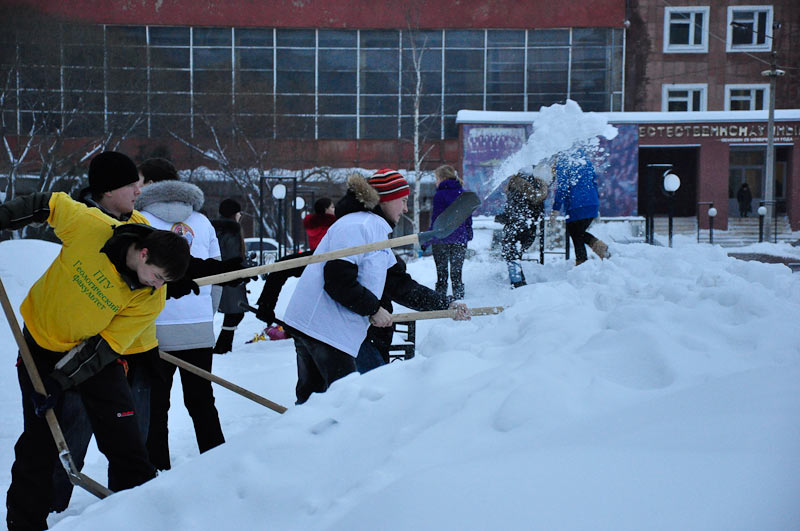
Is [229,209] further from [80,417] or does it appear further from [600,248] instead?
[80,417]

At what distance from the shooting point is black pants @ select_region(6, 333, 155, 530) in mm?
2859

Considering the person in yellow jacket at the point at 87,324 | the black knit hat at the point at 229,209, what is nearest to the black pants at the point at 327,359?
the person in yellow jacket at the point at 87,324

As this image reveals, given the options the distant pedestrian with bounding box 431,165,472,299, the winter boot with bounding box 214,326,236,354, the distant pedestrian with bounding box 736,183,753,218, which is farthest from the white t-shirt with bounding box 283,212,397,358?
the distant pedestrian with bounding box 736,183,753,218

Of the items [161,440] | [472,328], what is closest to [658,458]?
[472,328]

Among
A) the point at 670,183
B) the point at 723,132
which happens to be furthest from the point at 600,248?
the point at 723,132

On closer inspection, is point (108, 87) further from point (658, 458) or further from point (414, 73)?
point (658, 458)

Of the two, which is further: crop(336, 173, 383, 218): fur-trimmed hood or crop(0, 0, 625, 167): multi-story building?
crop(0, 0, 625, 167): multi-story building

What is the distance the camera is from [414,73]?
31.3 metres

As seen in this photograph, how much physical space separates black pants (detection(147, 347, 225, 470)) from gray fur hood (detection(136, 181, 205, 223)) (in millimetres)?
696

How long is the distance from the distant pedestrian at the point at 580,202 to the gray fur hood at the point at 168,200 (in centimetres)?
518

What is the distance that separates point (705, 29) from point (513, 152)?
17737 millimetres

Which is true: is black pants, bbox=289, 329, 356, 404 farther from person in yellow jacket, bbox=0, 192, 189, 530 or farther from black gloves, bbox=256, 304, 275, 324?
person in yellow jacket, bbox=0, 192, 189, 530

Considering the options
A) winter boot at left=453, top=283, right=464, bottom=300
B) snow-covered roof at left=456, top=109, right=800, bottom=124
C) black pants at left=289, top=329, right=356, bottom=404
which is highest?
snow-covered roof at left=456, top=109, right=800, bottom=124

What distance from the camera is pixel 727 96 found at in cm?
3131
